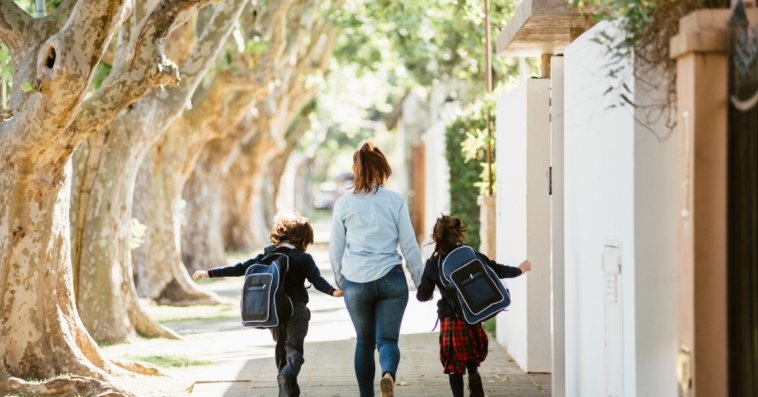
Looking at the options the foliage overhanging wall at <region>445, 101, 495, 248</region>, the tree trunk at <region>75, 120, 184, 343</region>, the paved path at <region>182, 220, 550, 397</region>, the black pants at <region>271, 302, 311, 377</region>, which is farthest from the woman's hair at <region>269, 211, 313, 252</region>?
the foliage overhanging wall at <region>445, 101, 495, 248</region>

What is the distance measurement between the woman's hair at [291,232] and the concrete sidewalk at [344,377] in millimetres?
1377

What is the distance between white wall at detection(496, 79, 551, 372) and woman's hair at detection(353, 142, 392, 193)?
2010 millimetres

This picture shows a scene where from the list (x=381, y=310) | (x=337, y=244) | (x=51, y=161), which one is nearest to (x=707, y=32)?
(x=381, y=310)

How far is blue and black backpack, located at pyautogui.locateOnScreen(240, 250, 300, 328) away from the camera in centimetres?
521

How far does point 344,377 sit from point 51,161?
9.64ft

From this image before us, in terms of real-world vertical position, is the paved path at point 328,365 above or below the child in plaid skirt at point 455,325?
below

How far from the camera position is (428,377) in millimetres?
6891

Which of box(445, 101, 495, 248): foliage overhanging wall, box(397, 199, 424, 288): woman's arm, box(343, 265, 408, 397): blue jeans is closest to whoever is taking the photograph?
box(343, 265, 408, 397): blue jeans

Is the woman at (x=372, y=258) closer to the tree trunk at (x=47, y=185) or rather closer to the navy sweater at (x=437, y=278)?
the navy sweater at (x=437, y=278)

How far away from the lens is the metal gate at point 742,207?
3264mm

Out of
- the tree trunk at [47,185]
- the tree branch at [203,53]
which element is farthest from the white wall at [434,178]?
the tree trunk at [47,185]

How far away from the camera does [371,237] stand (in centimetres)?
511

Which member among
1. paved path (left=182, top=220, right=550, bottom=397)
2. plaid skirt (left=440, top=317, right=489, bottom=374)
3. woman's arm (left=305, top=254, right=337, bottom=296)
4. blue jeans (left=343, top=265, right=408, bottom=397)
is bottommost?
paved path (left=182, top=220, right=550, bottom=397)

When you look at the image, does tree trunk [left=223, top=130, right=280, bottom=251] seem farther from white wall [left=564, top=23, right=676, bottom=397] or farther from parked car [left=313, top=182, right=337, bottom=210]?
parked car [left=313, top=182, right=337, bottom=210]
